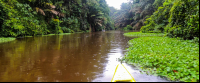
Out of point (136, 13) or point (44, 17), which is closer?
point (44, 17)

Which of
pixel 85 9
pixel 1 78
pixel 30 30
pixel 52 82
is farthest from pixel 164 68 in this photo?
pixel 85 9

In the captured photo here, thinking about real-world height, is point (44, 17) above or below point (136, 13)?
below

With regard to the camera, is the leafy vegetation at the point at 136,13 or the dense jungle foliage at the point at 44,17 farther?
the leafy vegetation at the point at 136,13

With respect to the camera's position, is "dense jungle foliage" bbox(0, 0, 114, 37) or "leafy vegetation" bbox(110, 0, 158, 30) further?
"leafy vegetation" bbox(110, 0, 158, 30)

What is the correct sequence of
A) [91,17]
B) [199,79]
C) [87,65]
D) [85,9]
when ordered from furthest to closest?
[91,17]
[85,9]
[87,65]
[199,79]

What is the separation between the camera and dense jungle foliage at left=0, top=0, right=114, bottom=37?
1401 centimetres

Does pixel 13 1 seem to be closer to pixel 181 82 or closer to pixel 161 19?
pixel 161 19

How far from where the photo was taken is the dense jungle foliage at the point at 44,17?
46.0 ft

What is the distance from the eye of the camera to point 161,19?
16375 mm

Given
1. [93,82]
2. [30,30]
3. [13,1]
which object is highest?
[13,1]

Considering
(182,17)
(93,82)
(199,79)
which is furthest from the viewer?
(182,17)

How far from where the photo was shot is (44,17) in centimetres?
2341

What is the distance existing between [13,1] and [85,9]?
17.9 m

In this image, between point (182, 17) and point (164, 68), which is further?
point (182, 17)
